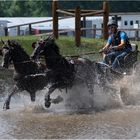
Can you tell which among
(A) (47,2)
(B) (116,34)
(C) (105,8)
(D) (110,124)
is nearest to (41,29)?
(C) (105,8)

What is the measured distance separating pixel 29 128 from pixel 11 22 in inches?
1607

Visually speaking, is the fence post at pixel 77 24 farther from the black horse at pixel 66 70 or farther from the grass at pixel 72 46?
the black horse at pixel 66 70

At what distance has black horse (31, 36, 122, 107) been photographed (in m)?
12.2

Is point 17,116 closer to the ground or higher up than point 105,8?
closer to the ground

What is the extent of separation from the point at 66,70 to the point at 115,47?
1449 millimetres

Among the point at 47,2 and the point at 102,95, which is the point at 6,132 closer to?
the point at 102,95

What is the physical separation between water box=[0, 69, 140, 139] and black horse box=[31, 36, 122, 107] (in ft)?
0.66

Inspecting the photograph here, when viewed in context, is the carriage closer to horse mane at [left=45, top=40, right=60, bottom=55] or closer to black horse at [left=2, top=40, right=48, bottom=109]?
horse mane at [left=45, top=40, right=60, bottom=55]

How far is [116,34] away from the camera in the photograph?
13578 millimetres

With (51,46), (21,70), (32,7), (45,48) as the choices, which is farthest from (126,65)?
(32,7)

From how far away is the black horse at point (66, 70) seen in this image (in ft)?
40.2

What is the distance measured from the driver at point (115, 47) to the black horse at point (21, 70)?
1.72 m

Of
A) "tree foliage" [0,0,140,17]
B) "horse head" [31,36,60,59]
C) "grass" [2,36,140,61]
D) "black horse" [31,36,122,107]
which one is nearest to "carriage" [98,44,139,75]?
"black horse" [31,36,122,107]

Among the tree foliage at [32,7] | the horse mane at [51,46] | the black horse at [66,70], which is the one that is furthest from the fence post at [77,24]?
the tree foliage at [32,7]
